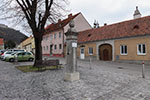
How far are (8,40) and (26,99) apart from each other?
75.6m

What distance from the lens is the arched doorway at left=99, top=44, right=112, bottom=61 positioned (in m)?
18.4

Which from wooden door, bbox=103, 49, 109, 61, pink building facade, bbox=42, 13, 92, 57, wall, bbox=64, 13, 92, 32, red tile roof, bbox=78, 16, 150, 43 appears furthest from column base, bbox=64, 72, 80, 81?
wall, bbox=64, 13, 92, 32

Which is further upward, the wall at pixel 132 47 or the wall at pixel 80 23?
the wall at pixel 80 23

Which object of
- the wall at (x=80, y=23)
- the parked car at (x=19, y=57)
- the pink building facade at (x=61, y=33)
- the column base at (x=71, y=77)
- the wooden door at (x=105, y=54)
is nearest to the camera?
the column base at (x=71, y=77)

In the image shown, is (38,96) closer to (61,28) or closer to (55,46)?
(61,28)

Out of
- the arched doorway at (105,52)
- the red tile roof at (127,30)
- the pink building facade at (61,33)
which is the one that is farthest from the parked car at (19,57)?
the arched doorway at (105,52)

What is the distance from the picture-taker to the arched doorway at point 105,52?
18.4 metres

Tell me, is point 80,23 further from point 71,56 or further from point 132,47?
point 71,56

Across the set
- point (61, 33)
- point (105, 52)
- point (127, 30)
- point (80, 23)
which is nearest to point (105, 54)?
point (105, 52)

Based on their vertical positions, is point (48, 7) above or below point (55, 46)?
Result: above

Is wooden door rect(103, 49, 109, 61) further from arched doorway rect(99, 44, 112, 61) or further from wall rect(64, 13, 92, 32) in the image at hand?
wall rect(64, 13, 92, 32)

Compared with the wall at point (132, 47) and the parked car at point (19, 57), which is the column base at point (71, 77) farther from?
the parked car at point (19, 57)

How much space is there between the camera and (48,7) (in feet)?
35.5

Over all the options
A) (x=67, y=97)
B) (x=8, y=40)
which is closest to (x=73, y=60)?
(x=67, y=97)
